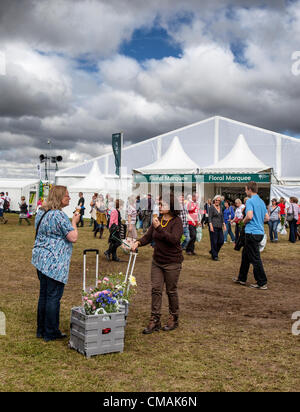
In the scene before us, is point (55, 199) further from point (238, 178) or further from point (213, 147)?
point (213, 147)

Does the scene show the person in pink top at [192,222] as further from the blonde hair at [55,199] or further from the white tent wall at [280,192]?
the white tent wall at [280,192]

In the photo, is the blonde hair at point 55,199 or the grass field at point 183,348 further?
the blonde hair at point 55,199

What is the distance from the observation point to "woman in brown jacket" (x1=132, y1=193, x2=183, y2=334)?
5305 millimetres

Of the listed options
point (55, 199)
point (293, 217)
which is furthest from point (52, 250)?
point (293, 217)

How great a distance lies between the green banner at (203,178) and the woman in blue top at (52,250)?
62.8 feet

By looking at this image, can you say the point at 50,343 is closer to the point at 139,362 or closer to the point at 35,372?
the point at 35,372

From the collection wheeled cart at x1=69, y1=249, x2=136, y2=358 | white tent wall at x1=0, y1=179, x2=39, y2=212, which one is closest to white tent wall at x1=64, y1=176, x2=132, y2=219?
white tent wall at x1=0, y1=179, x2=39, y2=212

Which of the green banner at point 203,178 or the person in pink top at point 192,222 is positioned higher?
the green banner at point 203,178

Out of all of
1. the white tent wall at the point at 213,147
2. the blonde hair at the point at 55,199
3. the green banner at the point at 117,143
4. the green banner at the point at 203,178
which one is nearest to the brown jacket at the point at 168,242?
the blonde hair at the point at 55,199

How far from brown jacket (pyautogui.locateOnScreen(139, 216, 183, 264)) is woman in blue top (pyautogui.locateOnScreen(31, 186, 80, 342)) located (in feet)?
3.68

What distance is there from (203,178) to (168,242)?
19226 mm

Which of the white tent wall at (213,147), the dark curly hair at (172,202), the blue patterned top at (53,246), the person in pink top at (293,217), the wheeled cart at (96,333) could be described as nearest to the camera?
the wheeled cart at (96,333)

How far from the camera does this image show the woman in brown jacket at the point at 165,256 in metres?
5.30
